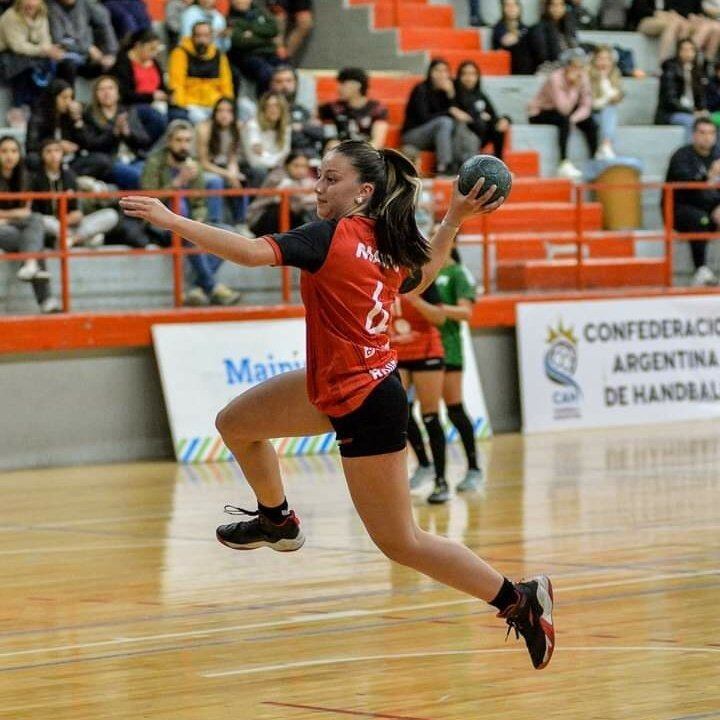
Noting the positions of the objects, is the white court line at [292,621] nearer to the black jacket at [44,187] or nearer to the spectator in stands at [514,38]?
the black jacket at [44,187]

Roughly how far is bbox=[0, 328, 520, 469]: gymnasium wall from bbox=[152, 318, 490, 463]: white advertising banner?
0.29 metres

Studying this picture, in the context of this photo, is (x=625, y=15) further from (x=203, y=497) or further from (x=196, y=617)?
(x=196, y=617)

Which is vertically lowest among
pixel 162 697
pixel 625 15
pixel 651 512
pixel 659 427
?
pixel 659 427

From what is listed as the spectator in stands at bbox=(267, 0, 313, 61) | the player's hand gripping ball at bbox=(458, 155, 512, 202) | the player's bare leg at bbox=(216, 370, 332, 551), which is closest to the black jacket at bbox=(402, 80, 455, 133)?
the spectator in stands at bbox=(267, 0, 313, 61)

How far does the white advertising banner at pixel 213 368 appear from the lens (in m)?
17.2

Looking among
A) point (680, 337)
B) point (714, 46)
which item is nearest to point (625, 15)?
point (714, 46)

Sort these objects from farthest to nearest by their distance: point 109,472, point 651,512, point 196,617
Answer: point 109,472 < point 651,512 < point 196,617

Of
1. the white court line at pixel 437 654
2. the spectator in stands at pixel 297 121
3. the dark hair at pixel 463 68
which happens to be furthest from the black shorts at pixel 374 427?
the dark hair at pixel 463 68

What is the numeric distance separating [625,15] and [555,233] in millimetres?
5910

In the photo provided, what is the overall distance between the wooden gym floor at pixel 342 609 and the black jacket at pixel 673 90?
1046 centimetres

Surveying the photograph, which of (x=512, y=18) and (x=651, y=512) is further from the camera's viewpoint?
(x=512, y=18)

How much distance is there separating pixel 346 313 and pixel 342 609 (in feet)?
8.64

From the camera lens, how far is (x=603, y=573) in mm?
10133

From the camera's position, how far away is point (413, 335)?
13.4m
